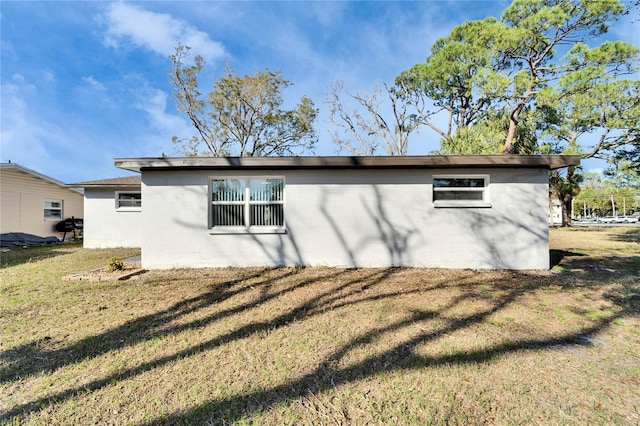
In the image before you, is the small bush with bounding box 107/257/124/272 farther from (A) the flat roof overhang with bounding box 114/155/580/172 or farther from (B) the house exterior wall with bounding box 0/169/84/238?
(B) the house exterior wall with bounding box 0/169/84/238

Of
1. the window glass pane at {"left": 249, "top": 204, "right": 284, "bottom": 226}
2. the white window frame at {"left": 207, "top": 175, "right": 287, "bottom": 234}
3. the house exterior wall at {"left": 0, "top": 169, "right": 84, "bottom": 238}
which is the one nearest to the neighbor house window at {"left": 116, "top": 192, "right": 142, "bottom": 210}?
the house exterior wall at {"left": 0, "top": 169, "right": 84, "bottom": 238}

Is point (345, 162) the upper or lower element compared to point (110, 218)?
upper

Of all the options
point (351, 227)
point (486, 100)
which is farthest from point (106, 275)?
point (486, 100)

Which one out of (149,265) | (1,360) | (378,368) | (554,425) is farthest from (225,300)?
(554,425)

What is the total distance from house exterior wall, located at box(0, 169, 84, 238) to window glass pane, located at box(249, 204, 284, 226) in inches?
536

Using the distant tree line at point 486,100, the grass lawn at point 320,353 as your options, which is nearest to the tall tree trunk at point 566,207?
the distant tree line at point 486,100

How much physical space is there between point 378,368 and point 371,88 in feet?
74.3

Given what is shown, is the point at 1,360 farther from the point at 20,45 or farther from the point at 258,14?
the point at 258,14

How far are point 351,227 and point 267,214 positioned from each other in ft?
7.08

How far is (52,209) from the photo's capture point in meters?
15.2

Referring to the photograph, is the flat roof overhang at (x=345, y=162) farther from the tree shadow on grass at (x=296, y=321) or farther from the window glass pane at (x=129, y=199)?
the window glass pane at (x=129, y=199)

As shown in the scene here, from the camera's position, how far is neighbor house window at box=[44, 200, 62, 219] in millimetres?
14906

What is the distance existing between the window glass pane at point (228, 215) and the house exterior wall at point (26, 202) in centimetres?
1275

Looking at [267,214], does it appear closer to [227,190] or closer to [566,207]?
[227,190]
